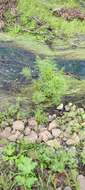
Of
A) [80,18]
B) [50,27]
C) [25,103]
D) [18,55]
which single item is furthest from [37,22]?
[25,103]

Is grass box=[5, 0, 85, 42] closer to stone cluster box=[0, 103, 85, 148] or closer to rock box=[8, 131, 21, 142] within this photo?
stone cluster box=[0, 103, 85, 148]

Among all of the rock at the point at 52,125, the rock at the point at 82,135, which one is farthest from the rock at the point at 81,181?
the rock at the point at 52,125

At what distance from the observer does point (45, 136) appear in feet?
21.9

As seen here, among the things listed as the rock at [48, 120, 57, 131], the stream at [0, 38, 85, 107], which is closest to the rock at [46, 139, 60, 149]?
the rock at [48, 120, 57, 131]

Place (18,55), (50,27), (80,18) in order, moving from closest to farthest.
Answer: (18,55) → (50,27) → (80,18)

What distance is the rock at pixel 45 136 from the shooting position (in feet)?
21.8

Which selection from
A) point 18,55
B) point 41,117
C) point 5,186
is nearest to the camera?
point 5,186

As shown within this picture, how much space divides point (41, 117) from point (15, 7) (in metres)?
5.19

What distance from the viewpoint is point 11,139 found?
660 cm

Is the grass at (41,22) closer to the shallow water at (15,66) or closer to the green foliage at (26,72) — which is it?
the shallow water at (15,66)

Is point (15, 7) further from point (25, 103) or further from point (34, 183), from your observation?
point (34, 183)

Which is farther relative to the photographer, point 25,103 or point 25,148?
point 25,103

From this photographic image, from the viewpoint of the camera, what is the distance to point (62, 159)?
6.21 metres

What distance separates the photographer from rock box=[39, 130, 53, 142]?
6.65m
